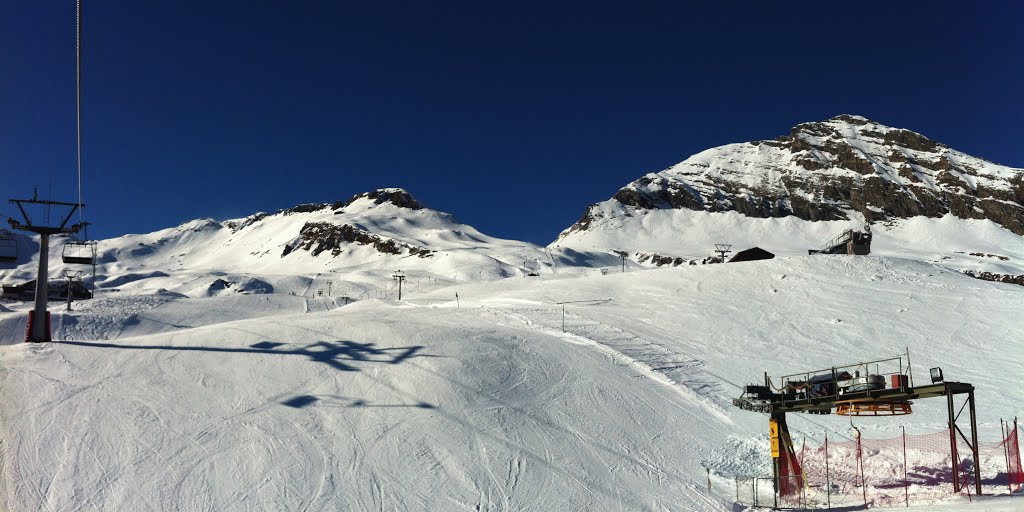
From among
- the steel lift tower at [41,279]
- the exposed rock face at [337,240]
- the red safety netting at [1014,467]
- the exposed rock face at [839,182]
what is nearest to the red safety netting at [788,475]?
the red safety netting at [1014,467]

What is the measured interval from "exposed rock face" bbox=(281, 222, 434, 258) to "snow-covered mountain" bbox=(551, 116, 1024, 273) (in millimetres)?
36798

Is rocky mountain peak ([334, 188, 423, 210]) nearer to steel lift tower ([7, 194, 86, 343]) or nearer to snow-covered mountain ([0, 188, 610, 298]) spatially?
snow-covered mountain ([0, 188, 610, 298])

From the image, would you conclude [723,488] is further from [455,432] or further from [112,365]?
[112,365]

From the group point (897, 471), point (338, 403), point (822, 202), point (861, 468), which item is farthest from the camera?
point (822, 202)

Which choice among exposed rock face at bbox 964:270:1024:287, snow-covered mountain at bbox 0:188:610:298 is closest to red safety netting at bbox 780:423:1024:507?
snow-covered mountain at bbox 0:188:610:298

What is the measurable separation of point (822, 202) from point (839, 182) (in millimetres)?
13539

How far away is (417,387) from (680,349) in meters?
14.3

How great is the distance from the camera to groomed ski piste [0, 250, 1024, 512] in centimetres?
1380

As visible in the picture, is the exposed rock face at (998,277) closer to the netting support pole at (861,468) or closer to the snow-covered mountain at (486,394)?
the snow-covered mountain at (486,394)

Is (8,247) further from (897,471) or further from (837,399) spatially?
(897,471)

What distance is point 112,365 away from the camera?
19.0m

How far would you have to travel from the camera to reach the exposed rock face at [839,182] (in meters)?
158

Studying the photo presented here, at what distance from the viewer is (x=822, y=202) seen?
161000 millimetres

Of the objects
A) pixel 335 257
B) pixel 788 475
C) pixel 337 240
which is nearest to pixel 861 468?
pixel 788 475
